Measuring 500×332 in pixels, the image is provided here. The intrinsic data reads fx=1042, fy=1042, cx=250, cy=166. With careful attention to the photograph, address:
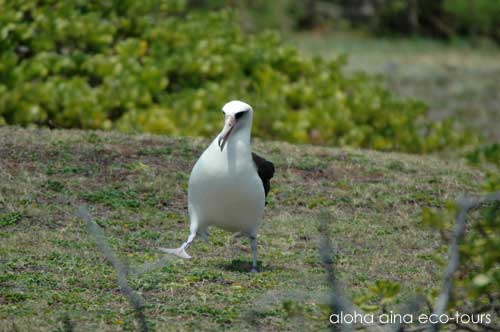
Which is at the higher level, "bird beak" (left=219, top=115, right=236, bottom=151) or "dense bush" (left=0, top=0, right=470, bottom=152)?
"bird beak" (left=219, top=115, right=236, bottom=151)

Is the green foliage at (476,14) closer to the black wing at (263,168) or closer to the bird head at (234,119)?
the black wing at (263,168)

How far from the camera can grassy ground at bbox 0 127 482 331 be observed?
4.97 metres

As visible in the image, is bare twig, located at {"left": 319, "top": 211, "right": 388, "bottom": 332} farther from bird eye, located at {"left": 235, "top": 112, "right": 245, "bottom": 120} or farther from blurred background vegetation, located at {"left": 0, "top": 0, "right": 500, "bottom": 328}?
blurred background vegetation, located at {"left": 0, "top": 0, "right": 500, "bottom": 328}

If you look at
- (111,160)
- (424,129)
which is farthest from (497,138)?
(111,160)

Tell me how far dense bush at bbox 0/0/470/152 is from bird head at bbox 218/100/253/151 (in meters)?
4.19

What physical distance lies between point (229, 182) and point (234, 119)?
1.09 ft

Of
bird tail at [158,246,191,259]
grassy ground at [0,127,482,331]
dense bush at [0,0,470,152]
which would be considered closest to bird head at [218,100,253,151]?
bird tail at [158,246,191,259]

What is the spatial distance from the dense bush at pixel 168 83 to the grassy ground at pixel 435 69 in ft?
6.39

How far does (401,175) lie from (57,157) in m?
2.62

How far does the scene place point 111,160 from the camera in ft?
25.2

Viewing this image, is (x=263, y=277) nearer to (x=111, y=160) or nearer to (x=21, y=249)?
(x=21, y=249)

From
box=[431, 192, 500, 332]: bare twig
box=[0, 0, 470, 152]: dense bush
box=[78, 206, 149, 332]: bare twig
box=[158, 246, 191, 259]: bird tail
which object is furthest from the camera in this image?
box=[0, 0, 470, 152]: dense bush

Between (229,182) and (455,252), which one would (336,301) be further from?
(229,182)

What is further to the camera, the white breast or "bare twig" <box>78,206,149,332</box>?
the white breast
